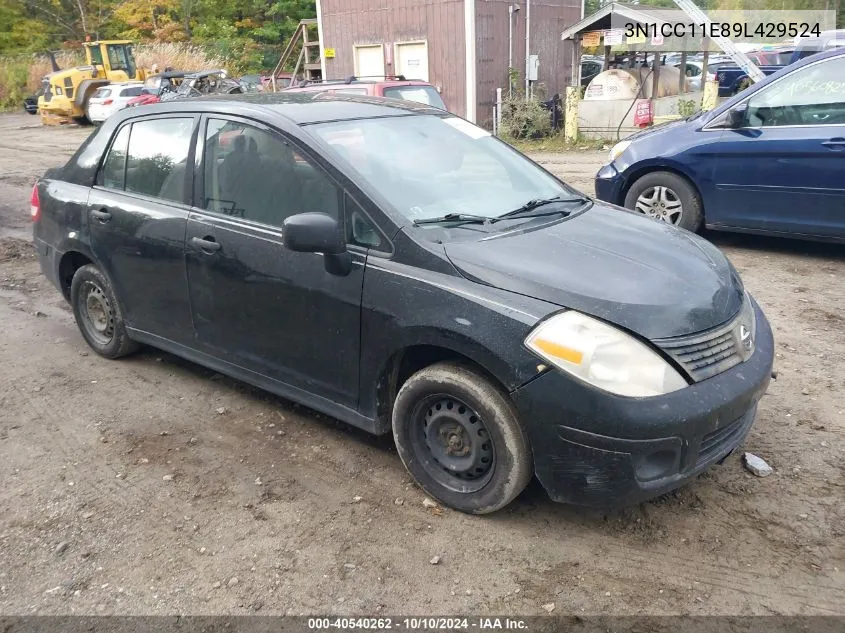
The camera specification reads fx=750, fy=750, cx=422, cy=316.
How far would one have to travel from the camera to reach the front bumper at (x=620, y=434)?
2.81 meters

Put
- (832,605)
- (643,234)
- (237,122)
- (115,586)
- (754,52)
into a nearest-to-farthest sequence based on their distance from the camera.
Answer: (832,605), (115,586), (643,234), (237,122), (754,52)

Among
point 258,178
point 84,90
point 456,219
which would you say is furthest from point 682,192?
point 84,90

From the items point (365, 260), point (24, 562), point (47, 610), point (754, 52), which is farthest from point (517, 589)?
point (754, 52)

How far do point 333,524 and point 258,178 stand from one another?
70.9 inches

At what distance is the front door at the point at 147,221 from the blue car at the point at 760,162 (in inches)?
145

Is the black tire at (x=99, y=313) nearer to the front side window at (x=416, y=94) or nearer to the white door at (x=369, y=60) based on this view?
the front side window at (x=416, y=94)

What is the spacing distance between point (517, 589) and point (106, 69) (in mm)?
30705

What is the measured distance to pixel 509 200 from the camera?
389cm

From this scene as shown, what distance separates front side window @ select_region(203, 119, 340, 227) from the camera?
364 cm

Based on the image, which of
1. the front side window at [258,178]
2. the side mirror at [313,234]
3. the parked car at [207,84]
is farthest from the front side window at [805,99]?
the parked car at [207,84]

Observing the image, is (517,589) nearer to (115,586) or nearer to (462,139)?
(115,586)

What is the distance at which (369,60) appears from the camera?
68.0 feet

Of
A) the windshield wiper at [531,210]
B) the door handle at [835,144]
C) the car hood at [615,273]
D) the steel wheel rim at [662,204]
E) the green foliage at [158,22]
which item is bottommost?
the steel wheel rim at [662,204]

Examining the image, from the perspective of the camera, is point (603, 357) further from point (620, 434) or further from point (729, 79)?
point (729, 79)
